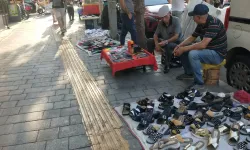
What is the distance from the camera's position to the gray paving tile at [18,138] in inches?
118

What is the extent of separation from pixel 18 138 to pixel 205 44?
Answer: 311cm

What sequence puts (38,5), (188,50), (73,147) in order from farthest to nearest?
(38,5), (188,50), (73,147)

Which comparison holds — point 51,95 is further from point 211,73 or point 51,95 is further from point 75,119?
point 211,73

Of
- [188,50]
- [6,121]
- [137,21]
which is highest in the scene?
[137,21]

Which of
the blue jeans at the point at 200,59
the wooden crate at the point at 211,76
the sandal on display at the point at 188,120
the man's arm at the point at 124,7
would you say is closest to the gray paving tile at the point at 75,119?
the sandal on display at the point at 188,120

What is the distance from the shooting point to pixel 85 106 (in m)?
3.80

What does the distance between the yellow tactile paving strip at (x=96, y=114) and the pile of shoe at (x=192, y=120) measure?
283 millimetres

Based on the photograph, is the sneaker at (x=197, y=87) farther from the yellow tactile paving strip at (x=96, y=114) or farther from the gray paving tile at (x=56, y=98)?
the gray paving tile at (x=56, y=98)

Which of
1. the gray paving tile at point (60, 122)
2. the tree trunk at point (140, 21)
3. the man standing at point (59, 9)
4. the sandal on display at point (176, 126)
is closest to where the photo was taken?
the sandal on display at point (176, 126)

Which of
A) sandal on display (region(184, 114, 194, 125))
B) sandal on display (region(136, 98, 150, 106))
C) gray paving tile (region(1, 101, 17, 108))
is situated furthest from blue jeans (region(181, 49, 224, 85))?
gray paving tile (region(1, 101, 17, 108))

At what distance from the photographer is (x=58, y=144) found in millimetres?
2908

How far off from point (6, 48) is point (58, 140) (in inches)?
256

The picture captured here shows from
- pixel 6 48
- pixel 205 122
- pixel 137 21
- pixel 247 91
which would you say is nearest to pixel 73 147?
pixel 205 122

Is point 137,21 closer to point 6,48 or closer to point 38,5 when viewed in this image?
point 6,48
